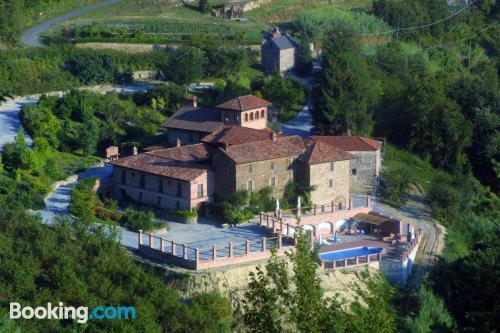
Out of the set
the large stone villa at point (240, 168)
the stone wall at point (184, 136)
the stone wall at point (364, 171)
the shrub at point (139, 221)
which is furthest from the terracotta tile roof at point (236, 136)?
the shrub at point (139, 221)

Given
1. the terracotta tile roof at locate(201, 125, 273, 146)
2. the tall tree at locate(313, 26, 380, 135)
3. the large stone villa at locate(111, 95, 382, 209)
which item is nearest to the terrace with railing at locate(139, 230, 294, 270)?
the large stone villa at locate(111, 95, 382, 209)

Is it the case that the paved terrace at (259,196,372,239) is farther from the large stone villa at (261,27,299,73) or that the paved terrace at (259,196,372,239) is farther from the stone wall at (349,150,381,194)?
the large stone villa at (261,27,299,73)

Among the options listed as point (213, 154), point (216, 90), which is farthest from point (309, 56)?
point (213, 154)

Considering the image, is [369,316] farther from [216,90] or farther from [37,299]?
[216,90]

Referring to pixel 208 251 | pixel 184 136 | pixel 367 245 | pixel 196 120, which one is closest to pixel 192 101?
pixel 196 120

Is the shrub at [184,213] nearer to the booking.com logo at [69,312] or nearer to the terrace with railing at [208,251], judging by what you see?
the terrace with railing at [208,251]
